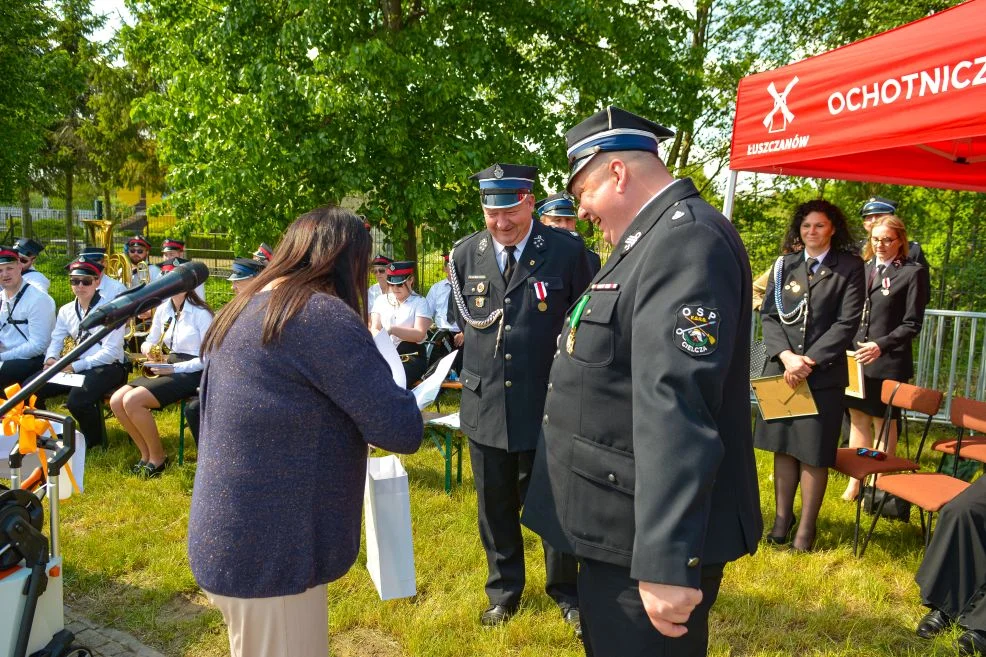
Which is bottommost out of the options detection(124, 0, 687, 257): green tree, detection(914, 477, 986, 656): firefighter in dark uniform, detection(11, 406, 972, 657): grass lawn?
detection(11, 406, 972, 657): grass lawn

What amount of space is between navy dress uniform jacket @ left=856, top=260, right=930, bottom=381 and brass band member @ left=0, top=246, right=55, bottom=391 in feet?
24.3

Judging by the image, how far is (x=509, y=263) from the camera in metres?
3.41

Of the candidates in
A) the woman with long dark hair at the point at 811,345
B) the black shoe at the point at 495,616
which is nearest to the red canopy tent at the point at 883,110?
the woman with long dark hair at the point at 811,345

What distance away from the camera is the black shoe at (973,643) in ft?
10.1

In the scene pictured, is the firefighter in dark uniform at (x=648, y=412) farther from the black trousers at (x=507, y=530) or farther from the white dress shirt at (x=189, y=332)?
the white dress shirt at (x=189, y=332)

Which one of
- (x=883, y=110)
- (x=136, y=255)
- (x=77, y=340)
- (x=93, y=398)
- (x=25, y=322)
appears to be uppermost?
(x=883, y=110)

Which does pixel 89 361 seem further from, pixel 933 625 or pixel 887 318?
pixel 887 318

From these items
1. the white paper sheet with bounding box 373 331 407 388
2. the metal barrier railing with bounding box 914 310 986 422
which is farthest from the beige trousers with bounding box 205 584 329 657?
the metal barrier railing with bounding box 914 310 986 422

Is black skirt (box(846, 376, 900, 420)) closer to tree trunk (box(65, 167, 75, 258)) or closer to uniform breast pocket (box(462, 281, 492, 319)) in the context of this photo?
uniform breast pocket (box(462, 281, 492, 319))

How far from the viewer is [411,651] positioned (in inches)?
127

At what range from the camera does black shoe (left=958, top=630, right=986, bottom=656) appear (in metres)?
3.07

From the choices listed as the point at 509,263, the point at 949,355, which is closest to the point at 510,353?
the point at 509,263

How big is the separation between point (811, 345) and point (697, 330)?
2.94 m

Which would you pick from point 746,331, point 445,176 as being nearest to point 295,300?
point 746,331
